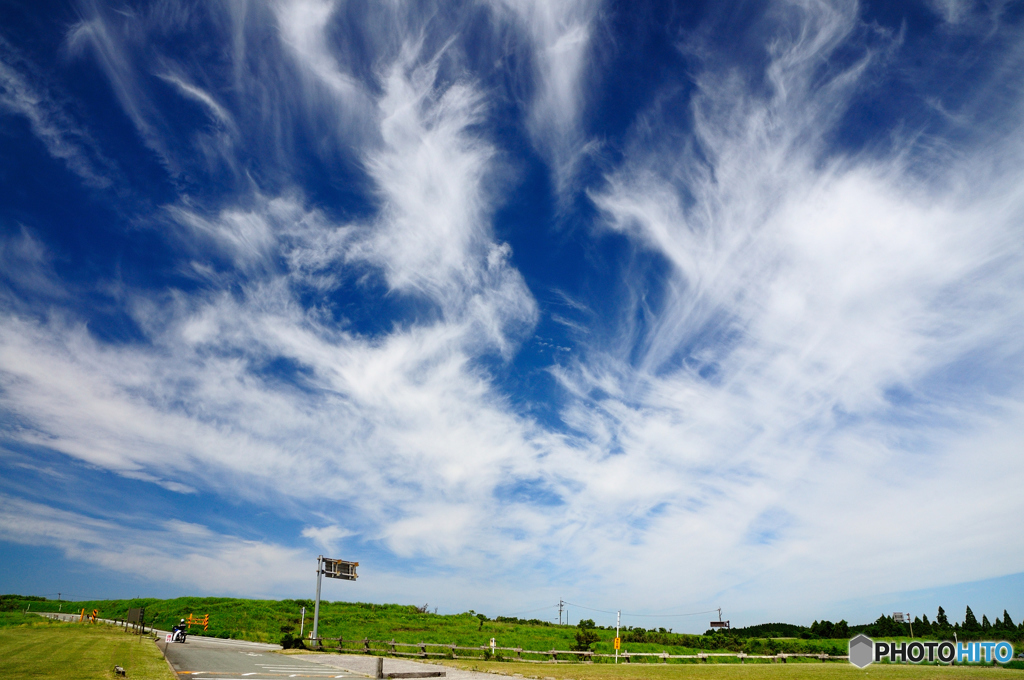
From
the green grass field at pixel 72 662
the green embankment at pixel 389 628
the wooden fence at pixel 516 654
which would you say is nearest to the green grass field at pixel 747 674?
the wooden fence at pixel 516 654

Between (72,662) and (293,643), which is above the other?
(72,662)

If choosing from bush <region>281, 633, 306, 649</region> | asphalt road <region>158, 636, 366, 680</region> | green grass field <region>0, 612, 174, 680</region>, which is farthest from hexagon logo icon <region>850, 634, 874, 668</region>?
green grass field <region>0, 612, 174, 680</region>

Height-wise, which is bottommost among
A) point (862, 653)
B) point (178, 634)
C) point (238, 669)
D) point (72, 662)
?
point (862, 653)

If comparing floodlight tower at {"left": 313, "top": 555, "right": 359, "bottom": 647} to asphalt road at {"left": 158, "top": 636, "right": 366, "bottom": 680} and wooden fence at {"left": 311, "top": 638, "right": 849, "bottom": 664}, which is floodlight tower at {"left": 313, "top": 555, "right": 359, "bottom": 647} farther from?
asphalt road at {"left": 158, "top": 636, "right": 366, "bottom": 680}

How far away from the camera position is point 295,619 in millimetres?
64000

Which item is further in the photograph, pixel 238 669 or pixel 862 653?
pixel 862 653

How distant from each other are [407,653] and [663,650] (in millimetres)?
25026

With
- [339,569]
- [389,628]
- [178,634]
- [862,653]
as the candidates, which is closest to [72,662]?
[178,634]

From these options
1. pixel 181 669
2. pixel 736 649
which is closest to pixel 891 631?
pixel 736 649

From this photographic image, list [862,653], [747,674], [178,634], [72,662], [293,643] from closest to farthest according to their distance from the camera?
[72,662], [747,674], [178,634], [293,643], [862,653]

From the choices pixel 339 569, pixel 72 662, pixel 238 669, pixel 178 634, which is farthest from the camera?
pixel 339 569

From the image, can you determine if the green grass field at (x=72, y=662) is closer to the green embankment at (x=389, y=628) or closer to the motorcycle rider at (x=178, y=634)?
the motorcycle rider at (x=178, y=634)

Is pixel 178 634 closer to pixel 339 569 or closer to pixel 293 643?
pixel 293 643

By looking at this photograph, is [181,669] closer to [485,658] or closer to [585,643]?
[485,658]
